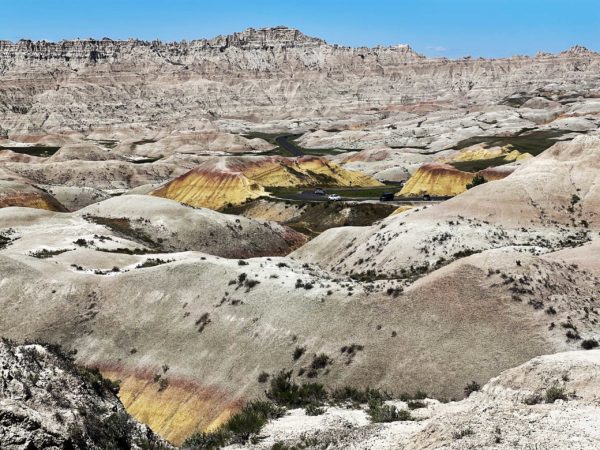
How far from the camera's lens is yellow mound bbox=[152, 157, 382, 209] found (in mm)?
111312

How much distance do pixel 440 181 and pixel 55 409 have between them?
9297 centimetres

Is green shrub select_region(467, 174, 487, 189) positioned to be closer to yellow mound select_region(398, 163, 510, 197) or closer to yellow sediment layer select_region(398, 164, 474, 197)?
yellow mound select_region(398, 163, 510, 197)

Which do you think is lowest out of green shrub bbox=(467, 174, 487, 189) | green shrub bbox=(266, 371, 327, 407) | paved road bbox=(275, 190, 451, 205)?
green shrub bbox=(266, 371, 327, 407)

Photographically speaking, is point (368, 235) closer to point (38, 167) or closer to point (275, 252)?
point (275, 252)

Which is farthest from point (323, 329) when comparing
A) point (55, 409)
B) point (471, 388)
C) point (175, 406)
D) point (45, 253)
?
point (45, 253)

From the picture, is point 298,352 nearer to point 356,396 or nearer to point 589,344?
point 356,396

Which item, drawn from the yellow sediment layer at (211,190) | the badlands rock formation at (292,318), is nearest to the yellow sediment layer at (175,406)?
the badlands rock formation at (292,318)

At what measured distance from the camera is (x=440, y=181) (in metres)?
103

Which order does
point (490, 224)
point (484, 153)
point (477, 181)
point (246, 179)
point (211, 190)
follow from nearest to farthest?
point (490, 224) → point (477, 181) → point (211, 190) → point (246, 179) → point (484, 153)

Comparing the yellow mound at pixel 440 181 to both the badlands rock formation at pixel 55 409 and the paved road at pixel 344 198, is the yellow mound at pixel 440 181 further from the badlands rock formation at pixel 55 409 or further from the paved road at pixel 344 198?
the badlands rock formation at pixel 55 409

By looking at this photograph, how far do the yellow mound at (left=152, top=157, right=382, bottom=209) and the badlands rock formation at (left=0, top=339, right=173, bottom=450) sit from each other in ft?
294

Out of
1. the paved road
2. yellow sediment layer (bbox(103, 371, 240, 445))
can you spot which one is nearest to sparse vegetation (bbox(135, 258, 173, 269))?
yellow sediment layer (bbox(103, 371, 240, 445))

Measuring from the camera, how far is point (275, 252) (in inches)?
2948

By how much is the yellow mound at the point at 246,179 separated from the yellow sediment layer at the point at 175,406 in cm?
7783
